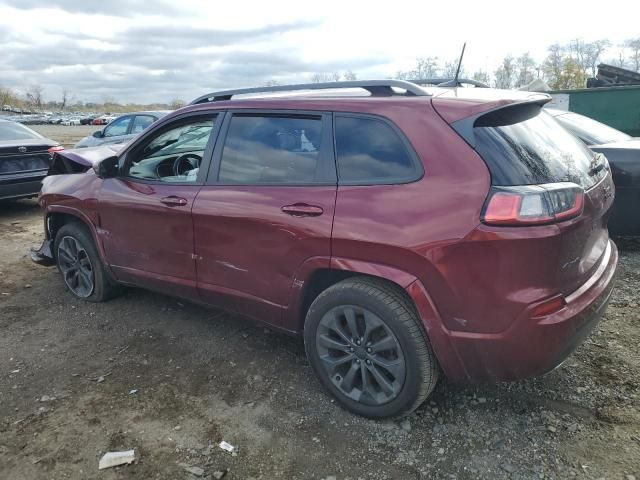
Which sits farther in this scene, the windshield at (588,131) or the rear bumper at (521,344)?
the windshield at (588,131)

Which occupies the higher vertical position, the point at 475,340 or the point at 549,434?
the point at 475,340

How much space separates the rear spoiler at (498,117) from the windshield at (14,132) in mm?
7816

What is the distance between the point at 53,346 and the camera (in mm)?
3844

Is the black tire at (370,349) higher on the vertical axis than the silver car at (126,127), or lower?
lower

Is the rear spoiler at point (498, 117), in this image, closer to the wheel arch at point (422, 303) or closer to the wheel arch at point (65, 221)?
the wheel arch at point (422, 303)

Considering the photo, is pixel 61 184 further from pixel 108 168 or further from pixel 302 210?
pixel 302 210

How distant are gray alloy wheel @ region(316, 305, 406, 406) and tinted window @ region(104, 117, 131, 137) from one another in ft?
34.3

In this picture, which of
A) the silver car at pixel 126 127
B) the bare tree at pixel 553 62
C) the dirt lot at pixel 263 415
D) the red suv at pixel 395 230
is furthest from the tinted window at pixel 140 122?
the bare tree at pixel 553 62

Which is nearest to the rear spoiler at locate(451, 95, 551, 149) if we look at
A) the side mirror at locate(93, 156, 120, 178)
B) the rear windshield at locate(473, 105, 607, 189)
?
the rear windshield at locate(473, 105, 607, 189)

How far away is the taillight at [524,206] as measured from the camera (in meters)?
2.26

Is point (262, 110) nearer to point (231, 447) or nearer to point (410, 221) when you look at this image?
point (410, 221)

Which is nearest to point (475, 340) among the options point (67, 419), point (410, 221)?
point (410, 221)

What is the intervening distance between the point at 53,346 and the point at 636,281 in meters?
4.85

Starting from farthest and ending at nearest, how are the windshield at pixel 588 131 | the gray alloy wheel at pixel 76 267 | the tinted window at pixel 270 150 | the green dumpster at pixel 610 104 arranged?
the green dumpster at pixel 610 104
the windshield at pixel 588 131
the gray alloy wheel at pixel 76 267
the tinted window at pixel 270 150
